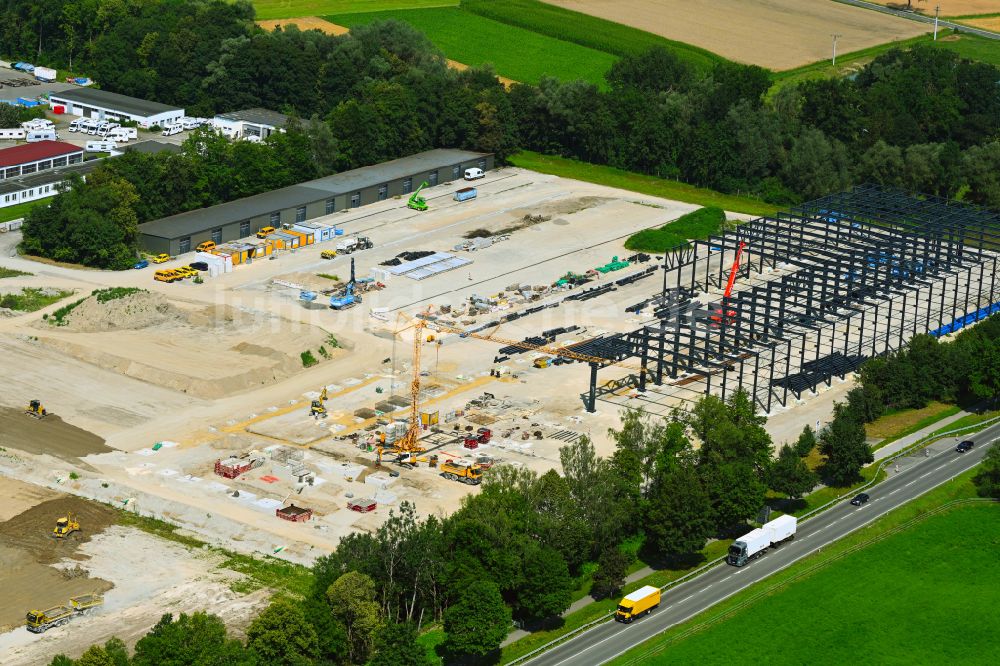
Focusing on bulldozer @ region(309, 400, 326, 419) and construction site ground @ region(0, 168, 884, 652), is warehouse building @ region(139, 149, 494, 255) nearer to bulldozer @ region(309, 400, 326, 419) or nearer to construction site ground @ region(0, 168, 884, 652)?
construction site ground @ region(0, 168, 884, 652)

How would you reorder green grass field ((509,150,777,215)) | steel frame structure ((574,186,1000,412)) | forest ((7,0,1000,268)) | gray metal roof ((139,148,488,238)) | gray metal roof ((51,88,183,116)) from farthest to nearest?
gray metal roof ((51,88,183,116)) → forest ((7,0,1000,268)) → green grass field ((509,150,777,215)) → gray metal roof ((139,148,488,238)) → steel frame structure ((574,186,1000,412))

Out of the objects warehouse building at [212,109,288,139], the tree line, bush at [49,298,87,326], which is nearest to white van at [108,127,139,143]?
warehouse building at [212,109,288,139]

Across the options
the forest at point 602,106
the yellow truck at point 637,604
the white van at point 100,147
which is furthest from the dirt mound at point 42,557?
the white van at point 100,147

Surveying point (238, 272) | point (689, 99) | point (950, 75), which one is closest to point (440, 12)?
point (689, 99)

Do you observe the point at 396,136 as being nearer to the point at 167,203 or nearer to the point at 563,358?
the point at 167,203

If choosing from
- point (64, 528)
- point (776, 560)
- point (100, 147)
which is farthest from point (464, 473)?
point (100, 147)

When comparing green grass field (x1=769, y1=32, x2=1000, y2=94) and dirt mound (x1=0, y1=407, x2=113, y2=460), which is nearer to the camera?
dirt mound (x1=0, y1=407, x2=113, y2=460)
